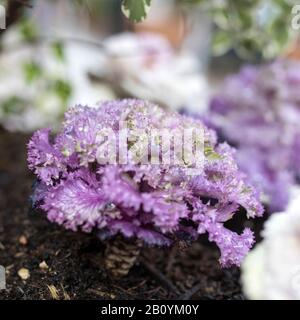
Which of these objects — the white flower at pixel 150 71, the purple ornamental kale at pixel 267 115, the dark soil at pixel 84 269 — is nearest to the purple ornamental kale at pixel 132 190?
the dark soil at pixel 84 269

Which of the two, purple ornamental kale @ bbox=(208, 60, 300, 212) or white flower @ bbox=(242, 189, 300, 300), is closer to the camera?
white flower @ bbox=(242, 189, 300, 300)

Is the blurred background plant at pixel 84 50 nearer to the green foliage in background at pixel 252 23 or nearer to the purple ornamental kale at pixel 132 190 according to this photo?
the green foliage in background at pixel 252 23

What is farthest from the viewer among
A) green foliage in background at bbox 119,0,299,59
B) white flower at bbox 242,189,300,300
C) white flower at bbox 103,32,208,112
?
white flower at bbox 103,32,208,112

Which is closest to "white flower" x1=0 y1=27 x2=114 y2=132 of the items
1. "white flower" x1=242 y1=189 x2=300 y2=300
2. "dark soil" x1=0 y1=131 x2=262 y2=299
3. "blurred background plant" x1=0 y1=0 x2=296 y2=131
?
"blurred background plant" x1=0 y1=0 x2=296 y2=131

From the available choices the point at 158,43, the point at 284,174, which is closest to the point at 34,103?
the point at 158,43

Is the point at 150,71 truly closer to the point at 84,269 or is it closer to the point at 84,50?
the point at 84,50

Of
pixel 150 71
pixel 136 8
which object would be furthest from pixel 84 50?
pixel 136 8

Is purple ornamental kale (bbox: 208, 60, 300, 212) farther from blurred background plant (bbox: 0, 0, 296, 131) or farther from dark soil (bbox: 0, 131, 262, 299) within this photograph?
dark soil (bbox: 0, 131, 262, 299)

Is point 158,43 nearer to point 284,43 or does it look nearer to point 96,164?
point 284,43
